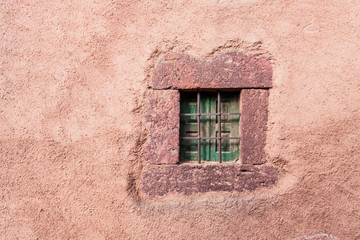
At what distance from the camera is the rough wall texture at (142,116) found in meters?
1.59

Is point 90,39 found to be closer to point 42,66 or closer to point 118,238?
point 42,66

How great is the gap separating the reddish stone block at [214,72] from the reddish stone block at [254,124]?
74 millimetres

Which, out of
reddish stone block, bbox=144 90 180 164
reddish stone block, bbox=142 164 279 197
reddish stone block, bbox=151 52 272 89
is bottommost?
reddish stone block, bbox=142 164 279 197

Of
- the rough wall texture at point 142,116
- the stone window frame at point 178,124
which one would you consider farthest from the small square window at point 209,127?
the rough wall texture at point 142,116

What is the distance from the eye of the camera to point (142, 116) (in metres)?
1.67

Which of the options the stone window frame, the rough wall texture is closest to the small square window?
the stone window frame

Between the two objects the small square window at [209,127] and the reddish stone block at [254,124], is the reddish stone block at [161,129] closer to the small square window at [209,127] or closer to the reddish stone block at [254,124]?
the small square window at [209,127]

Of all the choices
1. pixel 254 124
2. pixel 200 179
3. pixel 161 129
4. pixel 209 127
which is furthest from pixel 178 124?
pixel 254 124

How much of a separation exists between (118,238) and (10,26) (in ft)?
5.80

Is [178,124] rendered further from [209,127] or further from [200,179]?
[200,179]

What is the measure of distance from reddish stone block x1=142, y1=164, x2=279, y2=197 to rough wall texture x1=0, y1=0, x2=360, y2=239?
0.06 meters

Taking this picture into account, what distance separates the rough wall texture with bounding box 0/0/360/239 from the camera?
1.59 meters

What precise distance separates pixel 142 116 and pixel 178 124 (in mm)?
276

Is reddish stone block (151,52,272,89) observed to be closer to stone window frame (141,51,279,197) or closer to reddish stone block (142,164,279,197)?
stone window frame (141,51,279,197)
